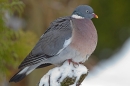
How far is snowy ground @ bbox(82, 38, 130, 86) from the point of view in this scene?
34.5ft

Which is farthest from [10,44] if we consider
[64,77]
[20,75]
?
[64,77]

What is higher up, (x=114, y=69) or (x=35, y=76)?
(x=35, y=76)

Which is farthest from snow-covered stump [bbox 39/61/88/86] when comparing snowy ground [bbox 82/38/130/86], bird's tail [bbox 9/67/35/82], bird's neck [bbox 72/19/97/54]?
snowy ground [bbox 82/38/130/86]

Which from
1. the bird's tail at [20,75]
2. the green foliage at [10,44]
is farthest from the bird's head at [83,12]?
the bird's tail at [20,75]

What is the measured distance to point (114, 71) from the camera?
11.5m

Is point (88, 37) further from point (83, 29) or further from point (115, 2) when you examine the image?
point (115, 2)

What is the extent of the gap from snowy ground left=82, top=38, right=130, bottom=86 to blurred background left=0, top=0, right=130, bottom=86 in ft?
0.10

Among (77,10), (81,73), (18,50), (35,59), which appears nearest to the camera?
(81,73)

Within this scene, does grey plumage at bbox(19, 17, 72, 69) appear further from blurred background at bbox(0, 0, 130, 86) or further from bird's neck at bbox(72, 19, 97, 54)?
blurred background at bbox(0, 0, 130, 86)

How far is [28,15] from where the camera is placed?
9.11 metres

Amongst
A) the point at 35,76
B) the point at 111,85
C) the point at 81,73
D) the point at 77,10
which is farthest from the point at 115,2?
the point at 81,73

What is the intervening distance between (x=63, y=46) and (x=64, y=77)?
114 cm

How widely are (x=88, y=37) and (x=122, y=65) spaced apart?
697 cm

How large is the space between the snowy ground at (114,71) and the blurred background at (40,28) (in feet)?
0.10
